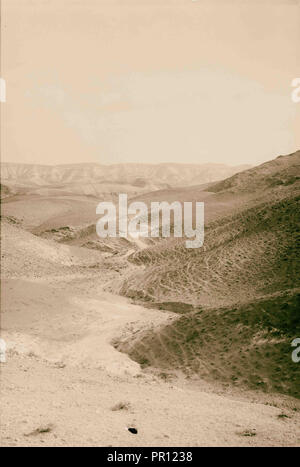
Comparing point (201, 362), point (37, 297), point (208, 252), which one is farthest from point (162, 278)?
point (201, 362)

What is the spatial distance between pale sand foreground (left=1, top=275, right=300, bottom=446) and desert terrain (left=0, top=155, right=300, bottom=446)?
24 millimetres

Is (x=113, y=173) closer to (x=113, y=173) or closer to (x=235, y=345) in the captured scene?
(x=113, y=173)

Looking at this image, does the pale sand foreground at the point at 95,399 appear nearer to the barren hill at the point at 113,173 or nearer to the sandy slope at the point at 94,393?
A: the sandy slope at the point at 94,393

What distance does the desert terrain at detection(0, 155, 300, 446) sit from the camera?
4879mm

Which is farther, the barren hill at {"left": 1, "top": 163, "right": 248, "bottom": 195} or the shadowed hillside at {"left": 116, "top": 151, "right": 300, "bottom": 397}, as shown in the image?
the barren hill at {"left": 1, "top": 163, "right": 248, "bottom": 195}

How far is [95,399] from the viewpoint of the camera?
5.85m

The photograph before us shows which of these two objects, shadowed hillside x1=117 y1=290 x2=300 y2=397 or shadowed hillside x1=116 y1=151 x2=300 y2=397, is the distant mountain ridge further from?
shadowed hillside x1=117 y1=290 x2=300 y2=397

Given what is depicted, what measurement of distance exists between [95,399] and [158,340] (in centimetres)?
349

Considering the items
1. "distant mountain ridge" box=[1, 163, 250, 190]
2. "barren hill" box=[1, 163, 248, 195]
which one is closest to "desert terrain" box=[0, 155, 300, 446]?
"barren hill" box=[1, 163, 248, 195]

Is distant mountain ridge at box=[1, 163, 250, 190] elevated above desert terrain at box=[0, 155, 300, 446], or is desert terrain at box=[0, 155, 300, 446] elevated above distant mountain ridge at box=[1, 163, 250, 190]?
distant mountain ridge at box=[1, 163, 250, 190]

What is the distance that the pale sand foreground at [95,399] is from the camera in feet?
14.7
